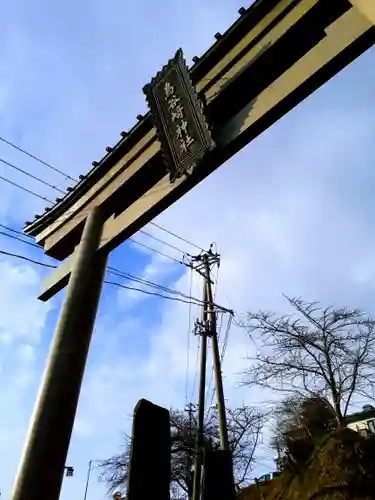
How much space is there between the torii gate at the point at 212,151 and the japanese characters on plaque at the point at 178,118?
81 millimetres

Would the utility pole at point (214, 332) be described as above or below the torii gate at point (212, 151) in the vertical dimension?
above

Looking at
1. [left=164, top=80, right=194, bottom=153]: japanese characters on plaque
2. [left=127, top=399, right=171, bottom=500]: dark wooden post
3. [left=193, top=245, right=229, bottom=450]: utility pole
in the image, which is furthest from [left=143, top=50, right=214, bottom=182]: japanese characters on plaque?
[left=193, top=245, right=229, bottom=450]: utility pole

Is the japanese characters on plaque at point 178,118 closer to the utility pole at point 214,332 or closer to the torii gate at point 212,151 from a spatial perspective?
the torii gate at point 212,151

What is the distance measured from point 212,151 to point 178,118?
63 centimetres

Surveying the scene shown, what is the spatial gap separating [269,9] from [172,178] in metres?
1.56

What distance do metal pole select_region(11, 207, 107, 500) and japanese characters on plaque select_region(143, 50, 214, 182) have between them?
133 centimetres

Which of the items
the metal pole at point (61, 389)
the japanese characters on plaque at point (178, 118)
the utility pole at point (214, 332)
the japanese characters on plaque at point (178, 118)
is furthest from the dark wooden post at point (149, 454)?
the utility pole at point (214, 332)

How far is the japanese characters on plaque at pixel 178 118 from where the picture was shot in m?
3.68

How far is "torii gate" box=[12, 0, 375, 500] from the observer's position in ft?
10.2

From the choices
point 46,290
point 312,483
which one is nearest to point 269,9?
point 46,290

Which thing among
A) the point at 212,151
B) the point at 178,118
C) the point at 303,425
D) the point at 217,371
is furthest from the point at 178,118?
the point at 303,425

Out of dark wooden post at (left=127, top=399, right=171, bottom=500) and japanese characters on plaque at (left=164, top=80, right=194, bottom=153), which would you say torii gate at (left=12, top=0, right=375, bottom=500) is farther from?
dark wooden post at (left=127, top=399, right=171, bottom=500)

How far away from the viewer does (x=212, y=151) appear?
3531mm

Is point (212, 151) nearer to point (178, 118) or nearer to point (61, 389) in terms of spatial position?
point (178, 118)
